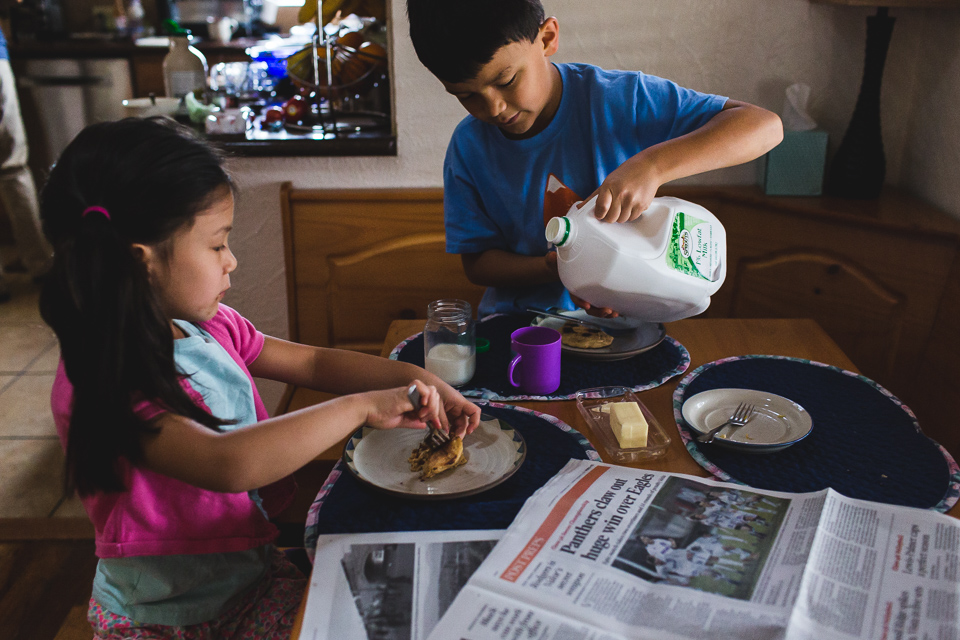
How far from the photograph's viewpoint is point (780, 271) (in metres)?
1.84

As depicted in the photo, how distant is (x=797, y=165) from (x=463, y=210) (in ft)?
3.12

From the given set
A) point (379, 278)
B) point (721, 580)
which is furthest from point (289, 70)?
point (721, 580)

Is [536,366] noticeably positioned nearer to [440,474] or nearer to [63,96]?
[440,474]

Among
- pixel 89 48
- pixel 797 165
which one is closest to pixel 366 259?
pixel 797 165

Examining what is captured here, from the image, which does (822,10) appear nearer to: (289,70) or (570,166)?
(570,166)

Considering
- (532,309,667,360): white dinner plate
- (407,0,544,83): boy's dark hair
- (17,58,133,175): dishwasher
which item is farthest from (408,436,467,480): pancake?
(17,58,133,175): dishwasher

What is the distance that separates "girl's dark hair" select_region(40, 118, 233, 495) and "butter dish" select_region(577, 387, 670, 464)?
1.46 feet

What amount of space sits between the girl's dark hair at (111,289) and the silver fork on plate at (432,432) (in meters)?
0.21

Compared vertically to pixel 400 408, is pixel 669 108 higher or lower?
higher

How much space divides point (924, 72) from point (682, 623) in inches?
68.7

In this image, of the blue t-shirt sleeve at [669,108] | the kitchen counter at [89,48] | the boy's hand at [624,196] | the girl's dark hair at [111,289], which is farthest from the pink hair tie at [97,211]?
the kitchen counter at [89,48]

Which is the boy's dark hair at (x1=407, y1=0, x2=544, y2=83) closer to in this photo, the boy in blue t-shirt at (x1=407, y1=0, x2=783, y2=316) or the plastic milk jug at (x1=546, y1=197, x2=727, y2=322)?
the boy in blue t-shirt at (x1=407, y1=0, x2=783, y2=316)

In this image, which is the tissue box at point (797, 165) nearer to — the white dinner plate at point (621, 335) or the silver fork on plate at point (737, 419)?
the white dinner plate at point (621, 335)

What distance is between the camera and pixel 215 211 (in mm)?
800
